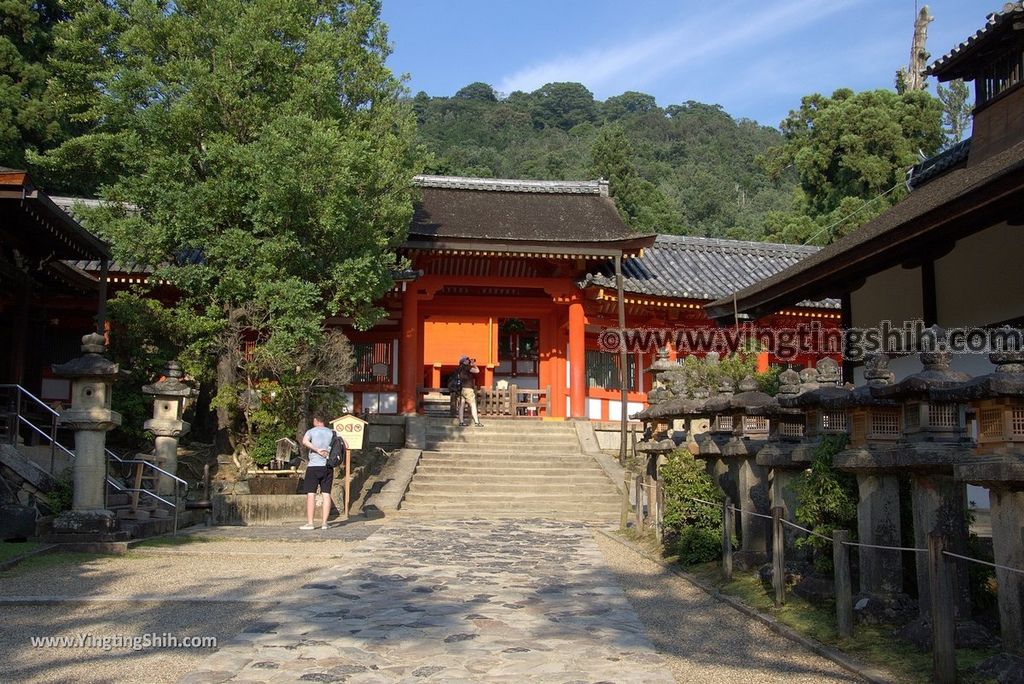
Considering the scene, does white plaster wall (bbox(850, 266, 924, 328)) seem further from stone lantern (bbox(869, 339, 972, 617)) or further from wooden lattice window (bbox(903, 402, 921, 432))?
stone lantern (bbox(869, 339, 972, 617))

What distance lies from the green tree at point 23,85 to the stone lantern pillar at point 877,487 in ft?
74.6

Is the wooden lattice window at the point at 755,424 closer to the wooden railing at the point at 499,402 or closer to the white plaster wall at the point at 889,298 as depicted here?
the white plaster wall at the point at 889,298

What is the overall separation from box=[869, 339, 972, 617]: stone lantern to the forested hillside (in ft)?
128

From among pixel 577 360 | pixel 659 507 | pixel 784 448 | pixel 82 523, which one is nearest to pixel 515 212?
pixel 577 360

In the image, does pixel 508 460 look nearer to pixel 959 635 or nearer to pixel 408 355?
pixel 408 355

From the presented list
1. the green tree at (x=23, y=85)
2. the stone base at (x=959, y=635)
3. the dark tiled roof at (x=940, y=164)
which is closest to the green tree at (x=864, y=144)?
the dark tiled roof at (x=940, y=164)

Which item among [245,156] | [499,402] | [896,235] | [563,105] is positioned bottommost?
[499,402]

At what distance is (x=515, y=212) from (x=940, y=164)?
13.2 meters

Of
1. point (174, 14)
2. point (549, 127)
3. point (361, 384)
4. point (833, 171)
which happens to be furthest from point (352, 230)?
point (549, 127)

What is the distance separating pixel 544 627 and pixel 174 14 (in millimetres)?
12435

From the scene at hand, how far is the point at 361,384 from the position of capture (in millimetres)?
24125

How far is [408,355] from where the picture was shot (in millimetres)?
22672

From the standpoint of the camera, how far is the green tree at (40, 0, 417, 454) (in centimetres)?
1464

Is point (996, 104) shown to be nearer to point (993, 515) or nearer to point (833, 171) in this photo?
point (993, 515)
